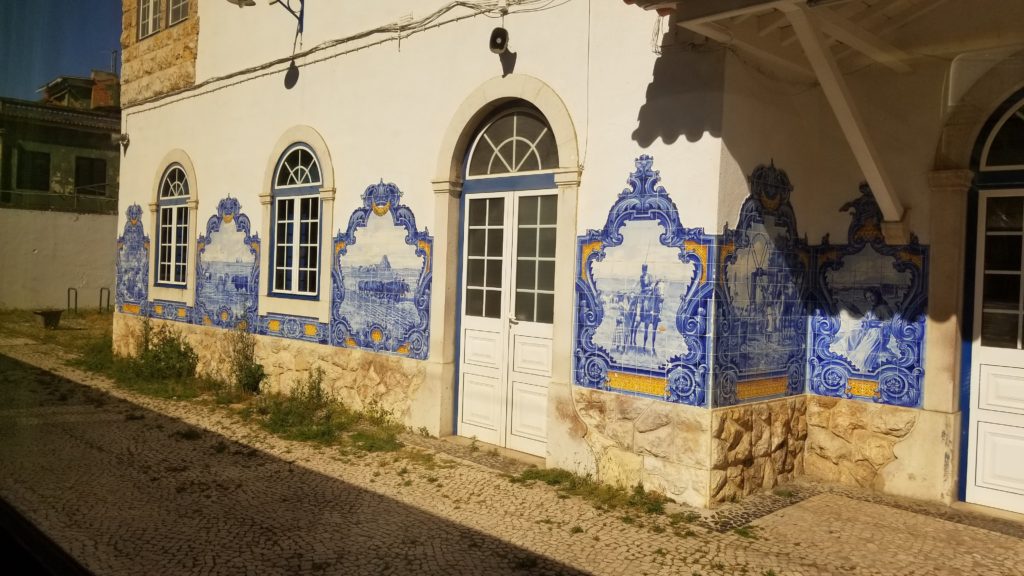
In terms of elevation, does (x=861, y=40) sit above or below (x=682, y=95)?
above

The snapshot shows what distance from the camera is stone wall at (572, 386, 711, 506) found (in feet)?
17.7

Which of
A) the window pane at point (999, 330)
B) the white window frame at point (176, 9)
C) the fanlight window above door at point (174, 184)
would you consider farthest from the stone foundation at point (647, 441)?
the white window frame at point (176, 9)

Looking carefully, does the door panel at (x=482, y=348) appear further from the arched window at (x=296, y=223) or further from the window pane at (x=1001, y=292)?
the window pane at (x=1001, y=292)

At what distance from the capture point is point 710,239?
212 inches

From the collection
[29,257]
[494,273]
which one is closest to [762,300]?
[494,273]

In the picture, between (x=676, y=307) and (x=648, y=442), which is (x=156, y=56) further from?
(x=648, y=442)

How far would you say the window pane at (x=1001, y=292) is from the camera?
17.7 ft

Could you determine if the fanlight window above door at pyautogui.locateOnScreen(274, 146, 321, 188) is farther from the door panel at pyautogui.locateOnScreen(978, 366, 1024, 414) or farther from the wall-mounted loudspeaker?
the door panel at pyautogui.locateOnScreen(978, 366, 1024, 414)

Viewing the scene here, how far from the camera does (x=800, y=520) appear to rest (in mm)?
5227

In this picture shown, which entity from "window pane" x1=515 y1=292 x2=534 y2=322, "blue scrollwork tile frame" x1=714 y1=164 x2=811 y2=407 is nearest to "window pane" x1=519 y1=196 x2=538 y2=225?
"window pane" x1=515 y1=292 x2=534 y2=322

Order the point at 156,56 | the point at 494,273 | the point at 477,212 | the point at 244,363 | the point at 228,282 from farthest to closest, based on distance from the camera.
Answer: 1. the point at 156,56
2. the point at 228,282
3. the point at 244,363
4. the point at 477,212
5. the point at 494,273

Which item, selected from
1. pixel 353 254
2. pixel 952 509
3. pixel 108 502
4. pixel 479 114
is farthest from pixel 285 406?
pixel 952 509

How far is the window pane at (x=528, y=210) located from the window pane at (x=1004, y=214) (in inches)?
128

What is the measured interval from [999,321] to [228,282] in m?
8.24
